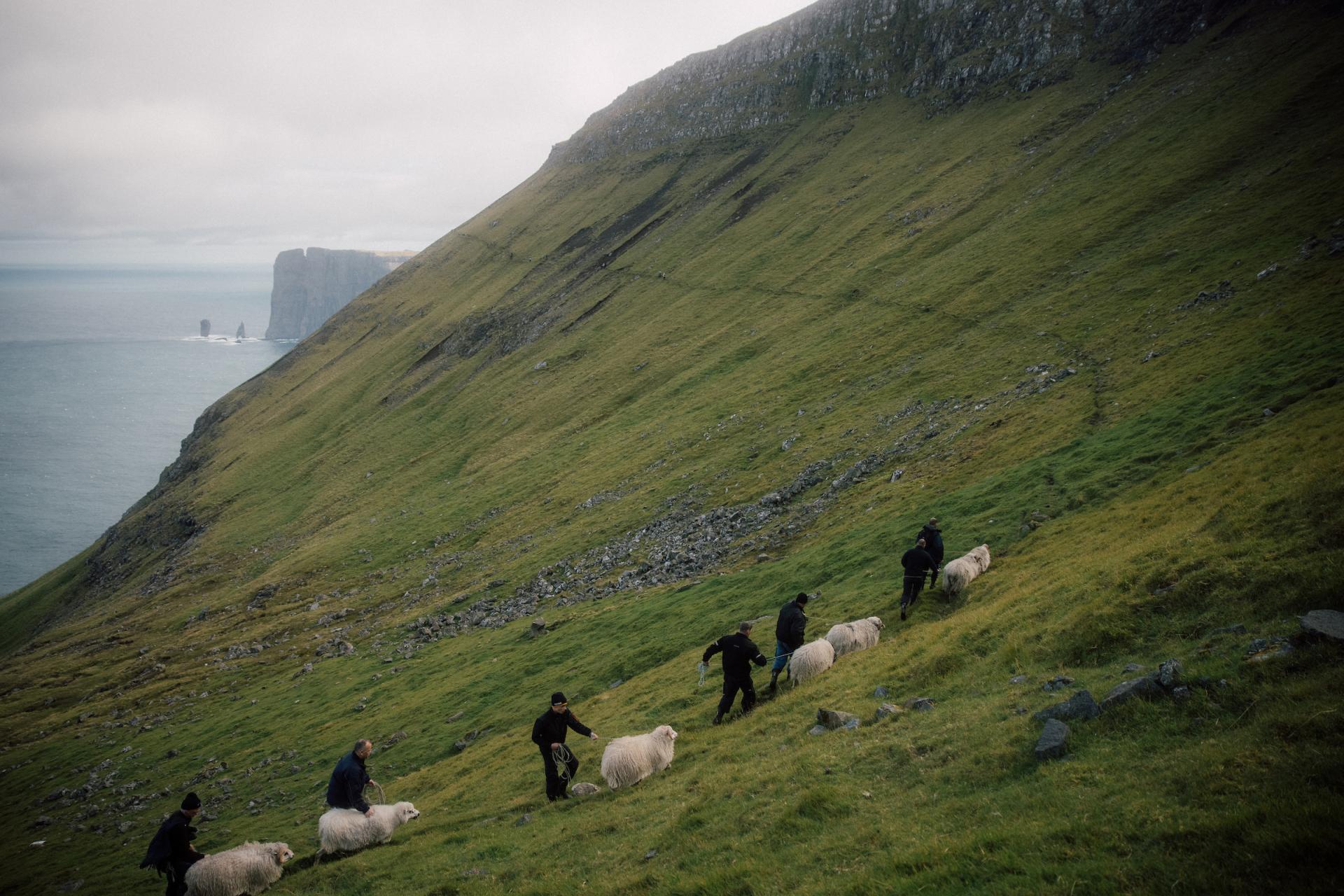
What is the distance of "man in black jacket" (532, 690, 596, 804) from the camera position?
1866 cm

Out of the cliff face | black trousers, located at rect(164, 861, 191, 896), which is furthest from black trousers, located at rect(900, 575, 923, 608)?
the cliff face

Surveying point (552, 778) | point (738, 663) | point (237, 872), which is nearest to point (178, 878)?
point (237, 872)

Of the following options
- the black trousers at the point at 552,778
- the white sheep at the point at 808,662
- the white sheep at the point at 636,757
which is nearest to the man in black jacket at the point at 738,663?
the white sheep at the point at 808,662

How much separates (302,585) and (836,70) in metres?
136

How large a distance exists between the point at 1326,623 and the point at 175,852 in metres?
26.3

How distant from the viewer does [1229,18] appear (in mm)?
79875

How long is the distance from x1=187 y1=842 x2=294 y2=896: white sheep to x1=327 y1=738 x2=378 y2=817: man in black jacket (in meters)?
1.67

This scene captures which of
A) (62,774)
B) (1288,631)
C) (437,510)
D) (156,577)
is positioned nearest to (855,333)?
(437,510)

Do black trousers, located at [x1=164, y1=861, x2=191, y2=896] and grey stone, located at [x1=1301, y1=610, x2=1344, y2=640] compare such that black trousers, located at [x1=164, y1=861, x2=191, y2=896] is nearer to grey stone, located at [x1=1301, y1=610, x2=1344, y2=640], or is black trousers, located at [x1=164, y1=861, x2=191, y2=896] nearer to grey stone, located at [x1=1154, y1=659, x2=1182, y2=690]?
grey stone, located at [x1=1154, y1=659, x2=1182, y2=690]

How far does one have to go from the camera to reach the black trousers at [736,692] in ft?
66.7

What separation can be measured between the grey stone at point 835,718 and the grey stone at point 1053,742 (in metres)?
5.00

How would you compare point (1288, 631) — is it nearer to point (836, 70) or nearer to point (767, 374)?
point (767, 374)

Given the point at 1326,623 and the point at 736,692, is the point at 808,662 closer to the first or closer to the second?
the point at 736,692

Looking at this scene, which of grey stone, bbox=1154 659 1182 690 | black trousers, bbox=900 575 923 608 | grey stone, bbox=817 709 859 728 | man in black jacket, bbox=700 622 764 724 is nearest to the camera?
grey stone, bbox=1154 659 1182 690
